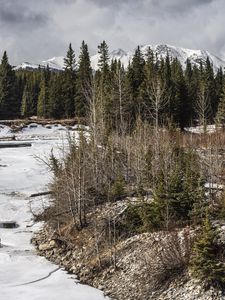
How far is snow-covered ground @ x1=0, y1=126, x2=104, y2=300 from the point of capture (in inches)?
475

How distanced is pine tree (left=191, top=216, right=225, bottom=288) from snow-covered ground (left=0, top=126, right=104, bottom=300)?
2859 millimetres

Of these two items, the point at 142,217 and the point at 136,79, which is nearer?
the point at 142,217

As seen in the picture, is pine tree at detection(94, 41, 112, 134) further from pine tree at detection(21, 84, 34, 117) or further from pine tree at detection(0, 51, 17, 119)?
pine tree at detection(21, 84, 34, 117)

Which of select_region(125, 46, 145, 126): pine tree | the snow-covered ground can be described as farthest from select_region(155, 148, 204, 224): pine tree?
select_region(125, 46, 145, 126): pine tree

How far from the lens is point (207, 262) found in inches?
406

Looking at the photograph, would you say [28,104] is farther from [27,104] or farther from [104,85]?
[104,85]

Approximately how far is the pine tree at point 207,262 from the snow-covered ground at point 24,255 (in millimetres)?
2859

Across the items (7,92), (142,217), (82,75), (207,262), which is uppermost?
(82,75)

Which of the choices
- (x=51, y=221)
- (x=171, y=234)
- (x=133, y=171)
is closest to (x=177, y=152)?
(x=133, y=171)

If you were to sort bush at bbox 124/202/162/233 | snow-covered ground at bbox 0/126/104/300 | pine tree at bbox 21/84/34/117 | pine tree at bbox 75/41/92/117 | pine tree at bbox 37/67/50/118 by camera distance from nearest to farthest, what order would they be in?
snow-covered ground at bbox 0/126/104/300 → bush at bbox 124/202/162/233 → pine tree at bbox 75/41/92/117 → pine tree at bbox 37/67/50/118 → pine tree at bbox 21/84/34/117

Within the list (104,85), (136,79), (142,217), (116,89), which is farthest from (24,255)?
(136,79)

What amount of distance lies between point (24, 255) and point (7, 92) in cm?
5429

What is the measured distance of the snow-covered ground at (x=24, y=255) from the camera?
12.1 m

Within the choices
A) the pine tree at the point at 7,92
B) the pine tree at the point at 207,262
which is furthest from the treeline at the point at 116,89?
the pine tree at the point at 207,262
